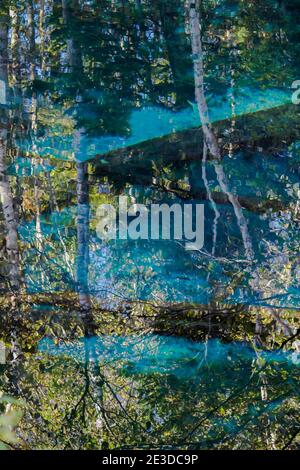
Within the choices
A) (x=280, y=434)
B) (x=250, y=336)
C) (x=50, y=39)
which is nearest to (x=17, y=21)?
(x=50, y=39)

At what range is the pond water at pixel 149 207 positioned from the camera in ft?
6.40

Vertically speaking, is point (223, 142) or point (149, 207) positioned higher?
point (223, 142)

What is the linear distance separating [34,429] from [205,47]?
4.46 ft

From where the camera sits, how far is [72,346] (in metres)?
2.04

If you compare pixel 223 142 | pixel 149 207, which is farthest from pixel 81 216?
pixel 223 142

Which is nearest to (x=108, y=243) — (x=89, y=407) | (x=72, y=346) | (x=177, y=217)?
(x=177, y=217)

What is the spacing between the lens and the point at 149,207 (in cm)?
200

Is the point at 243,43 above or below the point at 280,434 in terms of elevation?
above

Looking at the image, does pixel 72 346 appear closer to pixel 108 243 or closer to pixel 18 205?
pixel 108 243

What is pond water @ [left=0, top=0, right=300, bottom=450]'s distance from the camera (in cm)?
195

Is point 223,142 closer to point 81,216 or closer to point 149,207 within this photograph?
point 149,207
